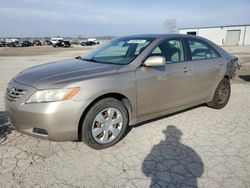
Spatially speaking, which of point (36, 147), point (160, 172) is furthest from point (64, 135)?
point (160, 172)

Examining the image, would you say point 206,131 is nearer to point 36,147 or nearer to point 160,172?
point 160,172

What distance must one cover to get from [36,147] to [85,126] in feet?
2.88

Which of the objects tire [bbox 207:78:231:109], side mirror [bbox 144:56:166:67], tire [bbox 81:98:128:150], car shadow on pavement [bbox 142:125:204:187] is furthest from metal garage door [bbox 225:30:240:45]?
tire [bbox 81:98:128:150]

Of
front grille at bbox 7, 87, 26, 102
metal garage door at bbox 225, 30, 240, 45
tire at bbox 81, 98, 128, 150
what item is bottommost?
metal garage door at bbox 225, 30, 240, 45

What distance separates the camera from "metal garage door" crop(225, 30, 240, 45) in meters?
50.2

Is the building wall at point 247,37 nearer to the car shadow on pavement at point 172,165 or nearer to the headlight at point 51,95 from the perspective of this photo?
the car shadow on pavement at point 172,165

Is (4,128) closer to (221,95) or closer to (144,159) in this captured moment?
(144,159)

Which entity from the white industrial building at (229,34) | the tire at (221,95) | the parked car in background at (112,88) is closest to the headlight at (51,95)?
the parked car in background at (112,88)

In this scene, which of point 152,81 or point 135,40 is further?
point 135,40

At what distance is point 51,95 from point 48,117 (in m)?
0.28

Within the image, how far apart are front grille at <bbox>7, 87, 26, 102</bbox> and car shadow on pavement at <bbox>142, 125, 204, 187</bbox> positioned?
185cm

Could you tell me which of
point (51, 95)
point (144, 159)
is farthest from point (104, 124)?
point (51, 95)

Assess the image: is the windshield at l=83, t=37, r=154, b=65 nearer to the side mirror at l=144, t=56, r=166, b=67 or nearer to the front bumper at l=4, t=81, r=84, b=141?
the side mirror at l=144, t=56, r=166, b=67

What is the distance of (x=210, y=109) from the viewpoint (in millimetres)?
5078
